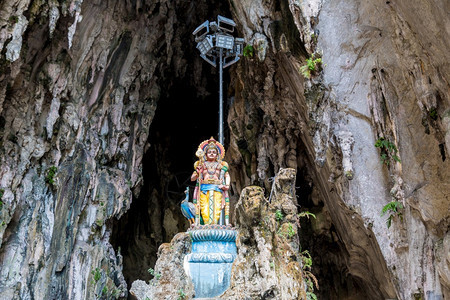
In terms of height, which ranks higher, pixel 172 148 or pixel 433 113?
pixel 172 148

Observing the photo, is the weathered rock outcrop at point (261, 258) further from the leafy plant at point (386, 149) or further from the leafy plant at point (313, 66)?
the leafy plant at point (313, 66)

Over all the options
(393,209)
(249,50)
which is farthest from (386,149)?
(249,50)

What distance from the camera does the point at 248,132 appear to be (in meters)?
12.4

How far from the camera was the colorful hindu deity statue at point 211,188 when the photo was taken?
8688 mm

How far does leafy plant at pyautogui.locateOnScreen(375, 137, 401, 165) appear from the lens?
21.8ft

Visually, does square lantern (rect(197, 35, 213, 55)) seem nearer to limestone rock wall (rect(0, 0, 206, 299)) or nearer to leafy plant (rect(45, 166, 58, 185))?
limestone rock wall (rect(0, 0, 206, 299))

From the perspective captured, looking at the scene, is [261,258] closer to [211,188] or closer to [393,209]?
[393,209]

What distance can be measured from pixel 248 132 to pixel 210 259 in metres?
5.69

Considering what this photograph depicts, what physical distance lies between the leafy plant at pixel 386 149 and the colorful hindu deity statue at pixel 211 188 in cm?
325

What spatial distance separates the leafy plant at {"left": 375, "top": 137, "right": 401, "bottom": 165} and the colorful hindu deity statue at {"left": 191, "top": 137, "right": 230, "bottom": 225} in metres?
3.25

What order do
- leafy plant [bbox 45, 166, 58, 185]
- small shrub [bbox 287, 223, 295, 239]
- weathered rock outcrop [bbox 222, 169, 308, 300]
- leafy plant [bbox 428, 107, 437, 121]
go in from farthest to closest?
leafy plant [bbox 45, 166, 58, 185], small shrub [bbox 287, 223, 295, 239], leafy plant [bbox 428, 107, 437, 121], weathered rock outcrop [bbox 222, 169, 308, 300]

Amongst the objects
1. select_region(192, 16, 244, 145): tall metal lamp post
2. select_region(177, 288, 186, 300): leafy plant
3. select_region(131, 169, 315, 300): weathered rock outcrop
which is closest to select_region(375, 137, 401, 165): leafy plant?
select_region(131, 169, 315, 300): weathered rock outcrop

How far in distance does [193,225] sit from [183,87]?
9.16m

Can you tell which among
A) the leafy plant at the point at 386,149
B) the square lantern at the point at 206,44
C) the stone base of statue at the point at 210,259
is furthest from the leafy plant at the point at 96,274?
the leafy plant at the point at 386,149
